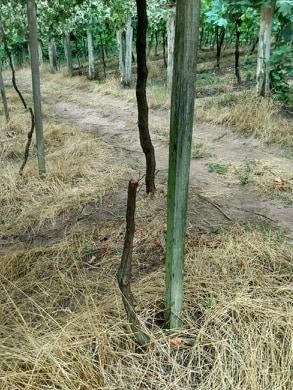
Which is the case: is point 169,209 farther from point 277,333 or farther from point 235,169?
point 235,169

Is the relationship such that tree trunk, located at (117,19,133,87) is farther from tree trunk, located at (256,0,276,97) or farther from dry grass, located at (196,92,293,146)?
tree trunk, located at (256,0,276,97)

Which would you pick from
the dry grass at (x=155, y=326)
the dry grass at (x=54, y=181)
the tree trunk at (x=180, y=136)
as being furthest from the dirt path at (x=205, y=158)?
the tree trunk at (x=180, y=136)

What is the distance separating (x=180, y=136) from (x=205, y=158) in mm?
4482

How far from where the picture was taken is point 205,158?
250 inches

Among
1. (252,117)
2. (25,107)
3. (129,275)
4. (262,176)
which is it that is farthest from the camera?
(252,117)

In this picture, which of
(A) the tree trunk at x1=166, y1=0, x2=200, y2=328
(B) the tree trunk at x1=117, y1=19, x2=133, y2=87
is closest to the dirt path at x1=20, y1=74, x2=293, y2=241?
(B) the tree trunk at x1=117, y1=19, x2=133, y2=87

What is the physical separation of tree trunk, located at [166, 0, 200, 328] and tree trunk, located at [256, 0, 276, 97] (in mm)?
6219

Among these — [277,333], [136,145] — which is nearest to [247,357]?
[277,333]

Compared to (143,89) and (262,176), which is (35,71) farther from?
(262,176)

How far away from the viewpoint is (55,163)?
19.3 feet

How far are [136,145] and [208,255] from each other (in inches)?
170

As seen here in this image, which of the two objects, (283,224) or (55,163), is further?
(55,163)

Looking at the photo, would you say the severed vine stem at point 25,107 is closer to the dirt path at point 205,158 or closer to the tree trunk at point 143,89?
the dirt path at point 205,158

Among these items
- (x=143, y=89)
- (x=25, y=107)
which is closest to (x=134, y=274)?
(x=143, y=89)
